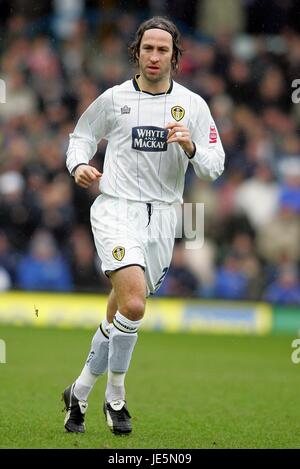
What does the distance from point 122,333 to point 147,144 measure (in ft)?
4.10

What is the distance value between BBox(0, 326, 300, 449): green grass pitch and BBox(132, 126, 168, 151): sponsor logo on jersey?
74.2 inches

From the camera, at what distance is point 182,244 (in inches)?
631

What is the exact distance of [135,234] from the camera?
23.1ft

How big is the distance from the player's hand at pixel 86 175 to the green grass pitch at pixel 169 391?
162cm

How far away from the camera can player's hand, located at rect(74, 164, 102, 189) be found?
22.5ft

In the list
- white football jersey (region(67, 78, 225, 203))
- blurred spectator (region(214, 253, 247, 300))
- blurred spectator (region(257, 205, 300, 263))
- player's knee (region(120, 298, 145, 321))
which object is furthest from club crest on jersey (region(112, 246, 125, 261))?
blurred spectator (region(257, 205, 300, 263))

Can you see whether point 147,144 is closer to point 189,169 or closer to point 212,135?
point 212,135

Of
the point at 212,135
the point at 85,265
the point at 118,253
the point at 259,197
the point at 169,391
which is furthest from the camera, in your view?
the point at 259,197

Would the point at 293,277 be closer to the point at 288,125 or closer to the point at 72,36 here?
the point at 288,125

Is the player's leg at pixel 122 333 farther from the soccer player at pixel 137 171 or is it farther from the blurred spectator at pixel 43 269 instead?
the blurred spectator at pixel 43 269

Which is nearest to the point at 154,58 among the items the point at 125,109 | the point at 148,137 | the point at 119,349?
the point at 125,109

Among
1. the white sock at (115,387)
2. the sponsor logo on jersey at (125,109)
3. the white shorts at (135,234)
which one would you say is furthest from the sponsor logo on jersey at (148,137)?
the white sock at (115,387)

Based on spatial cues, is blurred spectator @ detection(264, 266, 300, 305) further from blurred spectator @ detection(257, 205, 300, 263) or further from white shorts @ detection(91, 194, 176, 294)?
white shorts @ detection(91, 194, 176, 294)

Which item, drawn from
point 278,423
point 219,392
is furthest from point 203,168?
point 219,392
